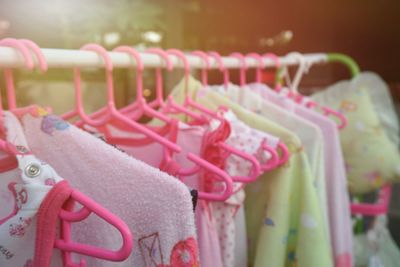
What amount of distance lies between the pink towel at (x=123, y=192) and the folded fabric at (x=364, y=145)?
711 millimetres

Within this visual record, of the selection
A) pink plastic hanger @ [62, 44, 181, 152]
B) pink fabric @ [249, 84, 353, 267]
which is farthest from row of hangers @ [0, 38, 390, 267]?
pink fabric @ [249, 84, 353, 267]

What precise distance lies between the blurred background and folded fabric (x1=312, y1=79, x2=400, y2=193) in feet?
1.46

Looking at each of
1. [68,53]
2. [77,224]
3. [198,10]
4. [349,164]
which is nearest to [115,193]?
[77,224]

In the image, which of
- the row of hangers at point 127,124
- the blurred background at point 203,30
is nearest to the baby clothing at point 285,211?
the row of hangers at point 127,124

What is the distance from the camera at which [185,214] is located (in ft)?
1.20

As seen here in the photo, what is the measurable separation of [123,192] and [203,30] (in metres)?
1.31

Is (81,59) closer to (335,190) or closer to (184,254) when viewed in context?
(184,254)

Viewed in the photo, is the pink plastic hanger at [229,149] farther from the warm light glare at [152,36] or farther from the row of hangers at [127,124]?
the warm light glare at [152,36]

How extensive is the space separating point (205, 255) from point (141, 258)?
16 cm

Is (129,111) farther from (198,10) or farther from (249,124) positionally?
(198,10)

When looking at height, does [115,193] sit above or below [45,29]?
below

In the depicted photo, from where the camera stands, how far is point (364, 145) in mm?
976

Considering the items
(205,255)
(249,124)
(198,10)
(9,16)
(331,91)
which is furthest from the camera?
(198,10)

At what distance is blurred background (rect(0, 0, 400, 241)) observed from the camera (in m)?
0.96
